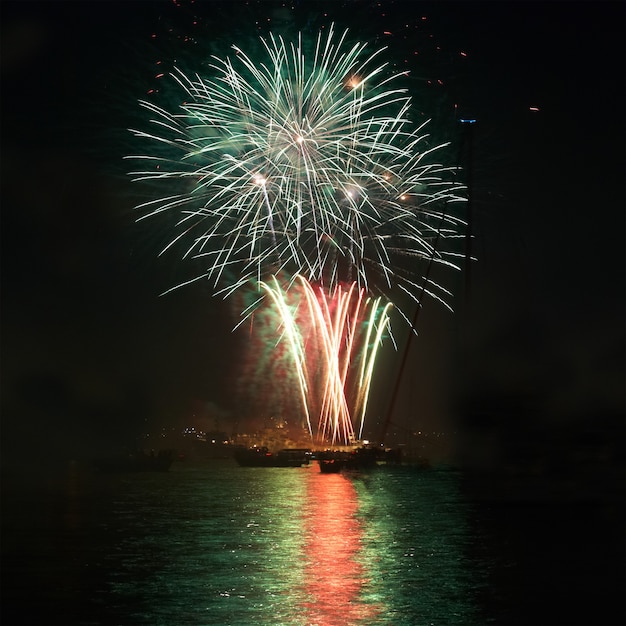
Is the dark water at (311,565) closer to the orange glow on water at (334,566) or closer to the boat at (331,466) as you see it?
the orange glow on water at (334,566)

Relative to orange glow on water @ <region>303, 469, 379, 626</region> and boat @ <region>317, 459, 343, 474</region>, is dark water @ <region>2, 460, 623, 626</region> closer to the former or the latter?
orange glow on water @ <region>303, 469, 379, 626</region>

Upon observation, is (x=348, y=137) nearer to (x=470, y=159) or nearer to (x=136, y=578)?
(x=470, y=159)

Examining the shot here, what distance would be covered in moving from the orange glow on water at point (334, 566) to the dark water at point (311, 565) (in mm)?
53

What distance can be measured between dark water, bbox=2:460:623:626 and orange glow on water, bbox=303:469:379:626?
5cm

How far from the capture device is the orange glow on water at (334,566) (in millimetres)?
19828

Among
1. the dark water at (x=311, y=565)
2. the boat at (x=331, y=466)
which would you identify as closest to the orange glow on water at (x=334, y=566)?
the dark water at (x=311, y=565)

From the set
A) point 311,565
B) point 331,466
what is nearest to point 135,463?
point 331,466

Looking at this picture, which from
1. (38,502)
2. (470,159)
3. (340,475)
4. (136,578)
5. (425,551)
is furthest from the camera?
(340,475)

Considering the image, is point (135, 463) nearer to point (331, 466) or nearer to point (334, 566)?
point (331, 466)

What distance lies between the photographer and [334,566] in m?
27.0

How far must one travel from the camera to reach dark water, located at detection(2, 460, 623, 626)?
2003 cm

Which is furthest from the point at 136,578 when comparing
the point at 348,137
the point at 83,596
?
the point at 348,137

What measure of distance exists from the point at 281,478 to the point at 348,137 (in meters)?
58.3

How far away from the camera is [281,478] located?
278 ft
